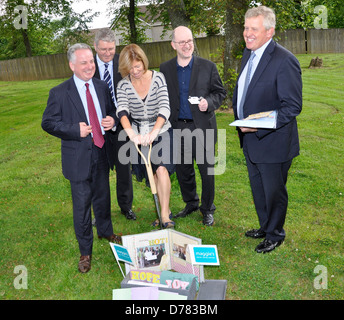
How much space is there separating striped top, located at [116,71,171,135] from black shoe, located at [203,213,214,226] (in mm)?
1409

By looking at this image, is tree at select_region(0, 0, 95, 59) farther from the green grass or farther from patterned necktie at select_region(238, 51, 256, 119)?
patterned necktie at select_region(238, 51, 256, 119)

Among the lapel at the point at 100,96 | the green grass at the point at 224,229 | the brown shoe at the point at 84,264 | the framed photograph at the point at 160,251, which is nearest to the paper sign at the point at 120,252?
the framed photograph at the point at 160,251

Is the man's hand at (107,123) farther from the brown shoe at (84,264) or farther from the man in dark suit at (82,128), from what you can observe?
the brown shoe at (84,264)

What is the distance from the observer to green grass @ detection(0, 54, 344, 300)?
3.88 meters

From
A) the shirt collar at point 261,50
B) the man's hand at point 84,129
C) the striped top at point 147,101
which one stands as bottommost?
the man's hand at point 84,129

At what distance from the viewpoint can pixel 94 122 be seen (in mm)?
4039

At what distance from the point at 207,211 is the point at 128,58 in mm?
2169

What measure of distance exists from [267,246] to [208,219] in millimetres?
947

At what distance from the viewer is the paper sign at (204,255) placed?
345cm

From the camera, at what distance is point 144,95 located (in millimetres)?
4395

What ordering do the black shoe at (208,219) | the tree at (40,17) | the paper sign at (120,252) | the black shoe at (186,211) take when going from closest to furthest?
1. the paper sign at (120,252)
2. the black shoe at (208,219)
3. the black shoe at (186,211)
4. the tree at (40,17)

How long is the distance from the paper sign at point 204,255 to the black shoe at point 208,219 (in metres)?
1.55

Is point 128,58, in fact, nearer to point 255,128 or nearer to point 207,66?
point 207,66
